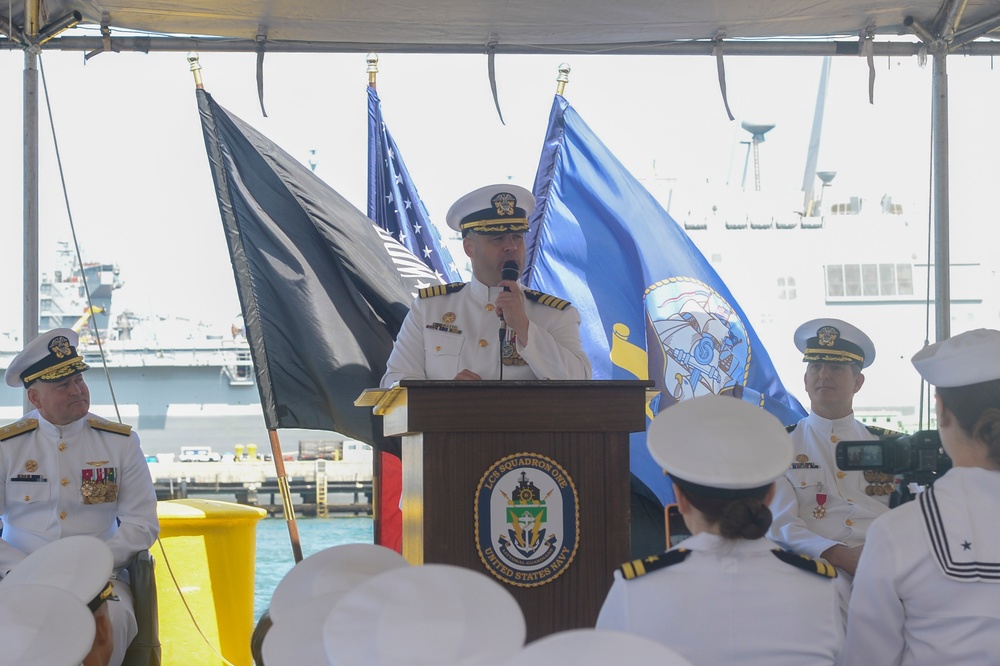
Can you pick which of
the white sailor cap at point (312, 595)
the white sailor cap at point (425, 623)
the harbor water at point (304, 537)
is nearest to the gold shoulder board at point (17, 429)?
the white sailor cap at point (312, 595)

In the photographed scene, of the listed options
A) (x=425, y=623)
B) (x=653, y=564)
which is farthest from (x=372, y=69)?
(x=425, y=623)

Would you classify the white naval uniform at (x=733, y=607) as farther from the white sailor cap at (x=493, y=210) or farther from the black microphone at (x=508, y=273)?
the white sailor cap at (x=493, y=210)

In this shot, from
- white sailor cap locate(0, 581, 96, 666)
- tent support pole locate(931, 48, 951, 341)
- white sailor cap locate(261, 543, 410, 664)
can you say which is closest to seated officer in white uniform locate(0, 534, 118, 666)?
white sailor cap locate(0, 581, 96, 666)

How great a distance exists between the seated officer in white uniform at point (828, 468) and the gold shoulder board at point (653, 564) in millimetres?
1717

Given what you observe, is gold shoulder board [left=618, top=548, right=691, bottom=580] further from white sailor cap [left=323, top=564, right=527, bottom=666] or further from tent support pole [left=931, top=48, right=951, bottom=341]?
tent support pole [left=931, top=48, right=951, bottom=341]

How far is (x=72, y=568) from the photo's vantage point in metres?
1.92

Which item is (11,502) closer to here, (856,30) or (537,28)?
(537,28)

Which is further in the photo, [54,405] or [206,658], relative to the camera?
[206,658]

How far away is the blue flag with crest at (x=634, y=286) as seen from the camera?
5035 millimetres

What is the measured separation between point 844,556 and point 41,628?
7.58ft

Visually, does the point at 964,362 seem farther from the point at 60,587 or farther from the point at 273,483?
the point at 273,483

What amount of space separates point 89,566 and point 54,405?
1.81m

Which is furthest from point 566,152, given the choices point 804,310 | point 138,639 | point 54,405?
point 804,310

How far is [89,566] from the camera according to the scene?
76.2 inches
